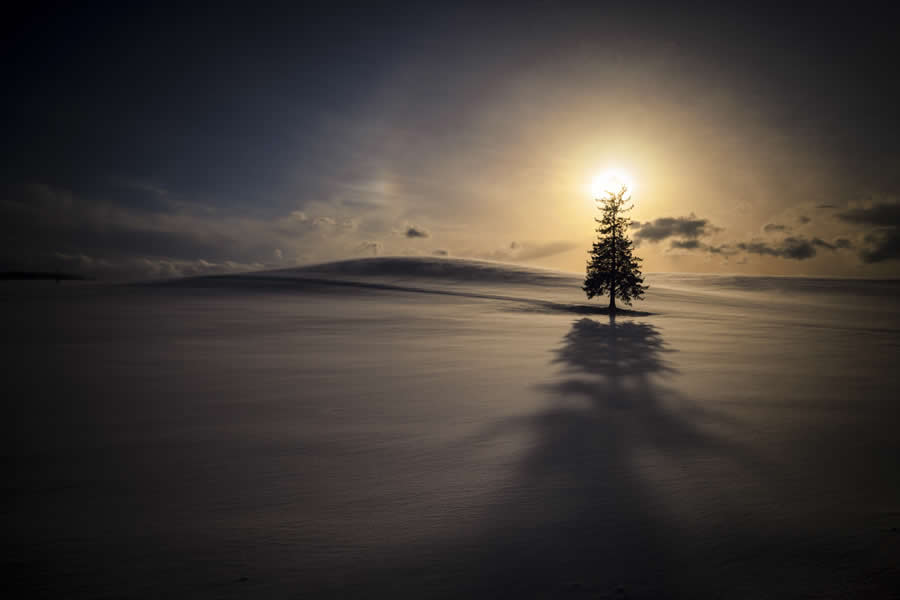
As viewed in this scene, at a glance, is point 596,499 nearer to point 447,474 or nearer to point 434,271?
point 447,474

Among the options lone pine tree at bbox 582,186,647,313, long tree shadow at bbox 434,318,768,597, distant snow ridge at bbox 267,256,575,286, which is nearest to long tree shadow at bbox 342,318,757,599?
long tree shadow at bbox 434,318,768,597

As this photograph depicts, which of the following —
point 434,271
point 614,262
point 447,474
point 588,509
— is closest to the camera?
point 588,509

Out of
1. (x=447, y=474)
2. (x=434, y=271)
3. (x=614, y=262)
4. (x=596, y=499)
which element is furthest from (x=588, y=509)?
(x=434, y=271)

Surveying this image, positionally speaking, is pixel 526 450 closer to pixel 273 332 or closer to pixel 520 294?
pixel 273 332

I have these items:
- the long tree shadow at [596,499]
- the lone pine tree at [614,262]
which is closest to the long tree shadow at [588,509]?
the long tree shadow at [596,499]

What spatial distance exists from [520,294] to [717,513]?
36.3 metres

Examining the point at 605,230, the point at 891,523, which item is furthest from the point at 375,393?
the point at 605,230

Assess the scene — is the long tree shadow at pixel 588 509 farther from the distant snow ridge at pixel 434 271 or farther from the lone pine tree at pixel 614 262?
the distant snow ridge at pixel 434 271

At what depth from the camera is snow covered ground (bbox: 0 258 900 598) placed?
285 cm

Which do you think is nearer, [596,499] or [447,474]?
[596,499]

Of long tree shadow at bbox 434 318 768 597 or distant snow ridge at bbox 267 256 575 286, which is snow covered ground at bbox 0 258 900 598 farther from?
distant snow ridge at bbox 267 256 575 286

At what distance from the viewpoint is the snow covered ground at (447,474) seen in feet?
9.35

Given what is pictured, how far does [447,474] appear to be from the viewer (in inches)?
174

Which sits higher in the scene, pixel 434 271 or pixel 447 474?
pixel 434 271
